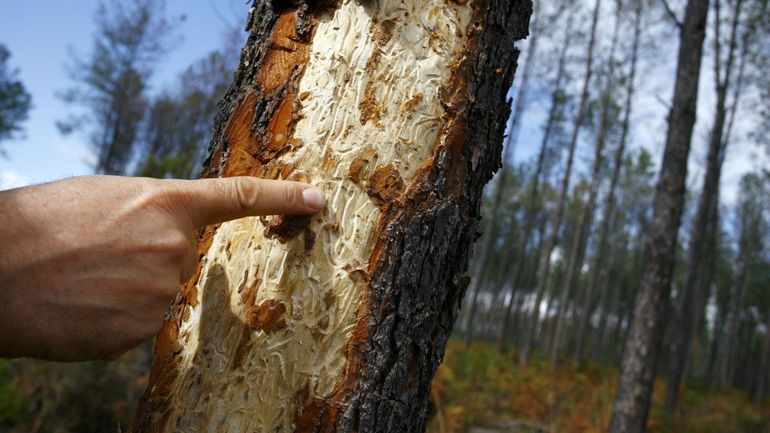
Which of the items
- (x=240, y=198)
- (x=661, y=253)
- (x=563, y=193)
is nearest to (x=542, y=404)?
(x=661, y=253)

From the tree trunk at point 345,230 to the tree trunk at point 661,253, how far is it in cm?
550

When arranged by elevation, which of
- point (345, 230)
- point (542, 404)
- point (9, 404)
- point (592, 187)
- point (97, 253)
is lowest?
point (9, 404)

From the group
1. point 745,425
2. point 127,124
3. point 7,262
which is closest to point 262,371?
point 7,262

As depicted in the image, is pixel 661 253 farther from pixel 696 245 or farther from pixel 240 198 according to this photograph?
pixel 696 245

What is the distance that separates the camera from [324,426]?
1.07 meters

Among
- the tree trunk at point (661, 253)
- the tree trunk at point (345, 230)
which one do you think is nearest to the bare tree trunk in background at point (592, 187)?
the tree trunk at point (661, 253)

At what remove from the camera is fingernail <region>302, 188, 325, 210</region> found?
1119 millimetres

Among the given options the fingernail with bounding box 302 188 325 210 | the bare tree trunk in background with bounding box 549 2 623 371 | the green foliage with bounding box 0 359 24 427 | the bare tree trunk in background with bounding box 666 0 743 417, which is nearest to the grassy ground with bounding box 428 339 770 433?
the bare tree trunk in background with bounding box 666 0 743 417

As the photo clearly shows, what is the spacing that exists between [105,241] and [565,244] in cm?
3510

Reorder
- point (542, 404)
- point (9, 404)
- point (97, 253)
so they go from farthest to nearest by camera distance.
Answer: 1. point (542, 404)
2. point (9, 404)
3. point (97, 253)

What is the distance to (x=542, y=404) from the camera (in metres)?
9.74

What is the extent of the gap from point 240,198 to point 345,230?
23 cm

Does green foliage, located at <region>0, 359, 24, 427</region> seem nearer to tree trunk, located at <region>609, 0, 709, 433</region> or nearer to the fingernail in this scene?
the fingernail

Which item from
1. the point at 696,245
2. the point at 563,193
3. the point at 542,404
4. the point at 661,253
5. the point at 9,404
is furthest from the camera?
the point at 563,193
